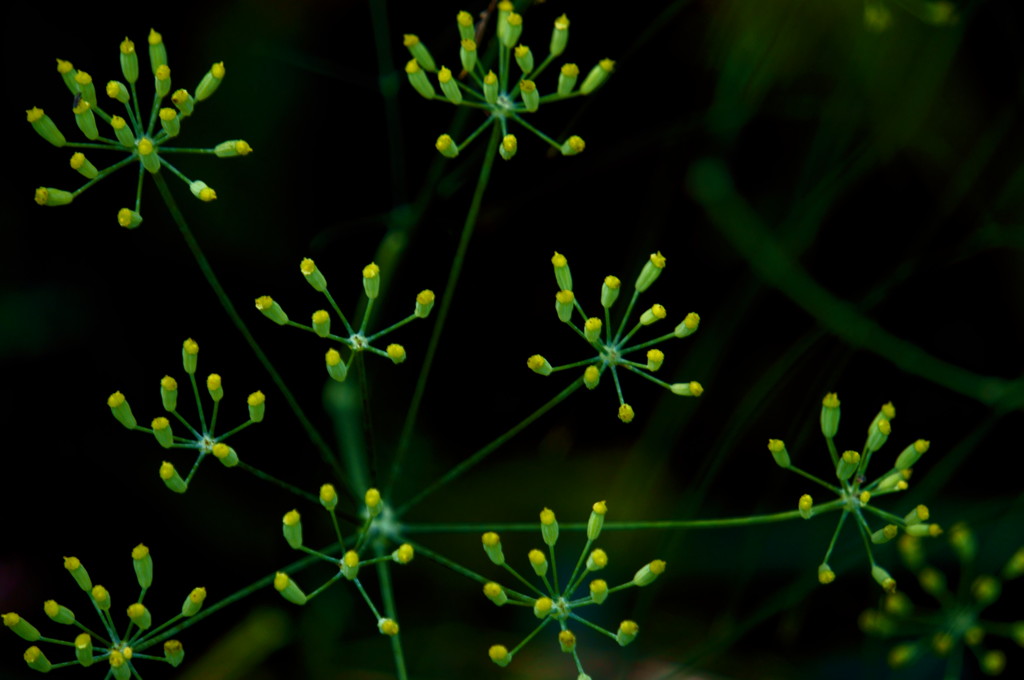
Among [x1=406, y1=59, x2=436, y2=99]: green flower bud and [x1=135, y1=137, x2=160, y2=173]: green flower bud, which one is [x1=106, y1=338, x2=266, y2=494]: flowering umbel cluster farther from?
[x1=406, y1=59, x2=436, y2=99]: green flower bud

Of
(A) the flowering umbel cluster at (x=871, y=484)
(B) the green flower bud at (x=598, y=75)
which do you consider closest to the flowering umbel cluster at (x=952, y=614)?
(A) the flowering umbel cluster at (x=871, y=484)

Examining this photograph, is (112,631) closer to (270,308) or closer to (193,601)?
(193,601)

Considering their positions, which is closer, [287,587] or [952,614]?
[287,587]

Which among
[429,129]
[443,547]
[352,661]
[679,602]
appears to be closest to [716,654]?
[679,602]

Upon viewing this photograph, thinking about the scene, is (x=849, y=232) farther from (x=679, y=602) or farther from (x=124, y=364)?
(x=124, y=364)

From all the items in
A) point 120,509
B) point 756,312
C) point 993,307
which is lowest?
point 120,509

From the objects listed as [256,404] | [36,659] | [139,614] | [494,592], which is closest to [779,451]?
[494,592]

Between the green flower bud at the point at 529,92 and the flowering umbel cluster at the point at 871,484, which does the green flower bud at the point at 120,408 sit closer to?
the green flower bud at the point at 529,92

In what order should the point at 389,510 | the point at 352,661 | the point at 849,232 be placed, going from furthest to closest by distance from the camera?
1. the point at 849,232
2. the point at 352,661
3. the point at 389,510
